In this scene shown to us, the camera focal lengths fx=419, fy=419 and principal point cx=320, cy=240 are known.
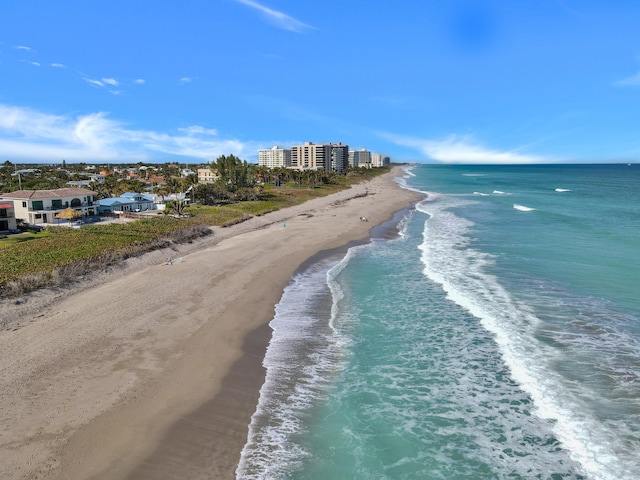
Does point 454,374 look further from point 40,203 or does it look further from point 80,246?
point 40,203

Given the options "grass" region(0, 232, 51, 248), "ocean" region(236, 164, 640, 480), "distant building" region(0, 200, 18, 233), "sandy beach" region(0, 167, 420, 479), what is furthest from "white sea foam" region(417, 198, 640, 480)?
"distant building" region(0, 200, 18, 233)

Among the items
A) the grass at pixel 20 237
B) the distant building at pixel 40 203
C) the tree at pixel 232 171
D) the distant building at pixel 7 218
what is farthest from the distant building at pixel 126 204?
the tree at pixel 232 171

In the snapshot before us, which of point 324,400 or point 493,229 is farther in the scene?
point 493,229

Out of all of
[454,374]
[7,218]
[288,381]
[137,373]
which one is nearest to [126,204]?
[7,218]

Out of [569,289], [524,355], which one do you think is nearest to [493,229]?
[569,289]

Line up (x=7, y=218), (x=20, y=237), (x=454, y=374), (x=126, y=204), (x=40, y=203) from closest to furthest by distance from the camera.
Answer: (x=454, y=374) < (x=20, y=237) < (x=7, y=218) < (x=40, y=203) < (x=126, y=204)

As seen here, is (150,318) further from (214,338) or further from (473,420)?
(473,420)
